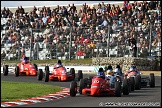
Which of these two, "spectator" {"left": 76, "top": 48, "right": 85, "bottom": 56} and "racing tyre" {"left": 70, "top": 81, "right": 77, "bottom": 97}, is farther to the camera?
"spectator" {"left": 76, "top": 48, "right": 85, "bottom": 56}

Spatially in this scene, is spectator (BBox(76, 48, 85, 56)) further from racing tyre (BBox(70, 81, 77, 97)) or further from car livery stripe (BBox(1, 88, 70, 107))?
racing tyre (BBox(70, 81, 77, 97))

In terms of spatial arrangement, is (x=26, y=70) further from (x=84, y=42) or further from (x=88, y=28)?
(x=88, y=28)

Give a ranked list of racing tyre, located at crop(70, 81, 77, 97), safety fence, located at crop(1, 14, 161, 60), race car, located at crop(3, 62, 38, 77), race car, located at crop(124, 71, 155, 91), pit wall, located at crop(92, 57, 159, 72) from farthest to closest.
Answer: pit wall, located at crop(92, 57, 159, 72) → safety fence, located at crop(1, 14, 161, 60) → race car, located at crop(3, 62, 38, 77) → race car, located at crop(124, 71, 155, 91) → racing tyre, located at crop(70, 81, 77, 97)

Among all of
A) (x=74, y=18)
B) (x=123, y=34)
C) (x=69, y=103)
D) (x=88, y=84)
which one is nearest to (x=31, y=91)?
(x=88, y=84)

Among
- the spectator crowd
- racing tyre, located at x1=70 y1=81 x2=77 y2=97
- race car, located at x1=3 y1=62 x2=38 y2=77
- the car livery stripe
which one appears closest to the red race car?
racing tyre, located at x1=70 y1=81 x2=77 y2=97

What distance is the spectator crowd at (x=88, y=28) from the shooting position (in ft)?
103

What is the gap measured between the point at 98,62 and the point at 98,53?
632 millimetres

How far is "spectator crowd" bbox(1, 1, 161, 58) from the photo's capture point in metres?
31.5

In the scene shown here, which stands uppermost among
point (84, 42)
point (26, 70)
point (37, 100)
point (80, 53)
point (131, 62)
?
point (84, 42)

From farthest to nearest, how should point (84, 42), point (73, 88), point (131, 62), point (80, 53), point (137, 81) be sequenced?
point (80, 53) < point (84, 42) < point (131, 62) < point (137, 81) < point (73, 88)

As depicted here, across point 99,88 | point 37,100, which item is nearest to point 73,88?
point 99,88

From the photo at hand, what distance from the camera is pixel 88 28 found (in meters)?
33.2

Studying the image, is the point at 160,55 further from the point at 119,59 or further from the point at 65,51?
the point at 65,51

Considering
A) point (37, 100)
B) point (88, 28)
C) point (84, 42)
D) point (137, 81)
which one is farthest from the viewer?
point (88, 28)
